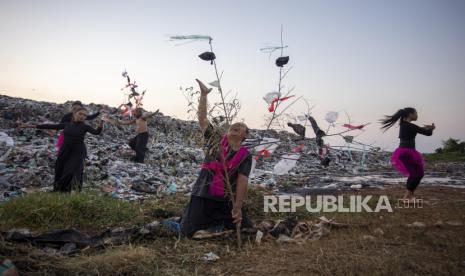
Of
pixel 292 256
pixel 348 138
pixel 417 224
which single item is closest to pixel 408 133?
pixel 417 224

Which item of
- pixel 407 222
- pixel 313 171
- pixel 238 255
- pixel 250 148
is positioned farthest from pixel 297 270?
pixel 313 171

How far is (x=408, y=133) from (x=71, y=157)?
16.0 ft

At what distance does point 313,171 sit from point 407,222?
19.8 ft

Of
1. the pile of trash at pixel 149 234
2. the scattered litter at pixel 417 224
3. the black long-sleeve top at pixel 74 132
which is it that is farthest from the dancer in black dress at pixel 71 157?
the scattered litter at pixel 417 224

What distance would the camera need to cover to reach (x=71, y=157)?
4984mm

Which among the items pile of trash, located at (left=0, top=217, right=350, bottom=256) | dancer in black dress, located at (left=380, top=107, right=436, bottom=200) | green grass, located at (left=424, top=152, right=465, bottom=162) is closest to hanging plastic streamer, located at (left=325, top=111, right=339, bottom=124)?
pile of trash, located at (left=0, top=217, right=350, bottom=256)

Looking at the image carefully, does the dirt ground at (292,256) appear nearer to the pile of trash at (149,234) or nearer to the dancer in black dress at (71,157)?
the pile of trash at (149,234)

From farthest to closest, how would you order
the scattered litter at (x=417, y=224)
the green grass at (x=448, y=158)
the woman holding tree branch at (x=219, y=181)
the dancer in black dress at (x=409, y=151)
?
the green grass at (x=448, y=158)
the dancer in black dress at (x=409, y=151)
the scattered litter at (x=417, y=224)
the woman holding tree branch at (x=219, y=181)

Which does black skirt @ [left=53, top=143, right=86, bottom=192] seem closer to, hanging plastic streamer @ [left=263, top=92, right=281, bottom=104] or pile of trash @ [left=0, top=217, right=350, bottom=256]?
pile of trash @ [left=0, top=217, right=350, bottom=256]

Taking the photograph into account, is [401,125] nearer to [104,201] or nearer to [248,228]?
[248,228]

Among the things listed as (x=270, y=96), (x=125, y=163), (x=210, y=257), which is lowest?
(x=210, y=257)

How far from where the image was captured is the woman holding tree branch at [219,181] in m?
3.09

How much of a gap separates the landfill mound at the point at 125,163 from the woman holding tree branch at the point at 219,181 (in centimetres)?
17

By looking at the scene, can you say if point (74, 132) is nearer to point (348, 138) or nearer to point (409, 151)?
point (348, 138)
